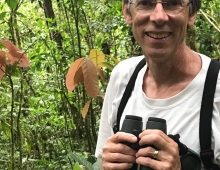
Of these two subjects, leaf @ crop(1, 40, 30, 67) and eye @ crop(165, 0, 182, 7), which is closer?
eye @ crop(165, 0, 182, 7)

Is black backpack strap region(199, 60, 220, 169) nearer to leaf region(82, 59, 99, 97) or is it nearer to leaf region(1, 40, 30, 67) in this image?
leaf region(82, 59, 99, 97)

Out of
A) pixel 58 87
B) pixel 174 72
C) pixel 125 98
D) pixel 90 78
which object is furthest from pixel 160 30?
pixel 58 87

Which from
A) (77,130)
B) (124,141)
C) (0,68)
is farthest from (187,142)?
(77,130)

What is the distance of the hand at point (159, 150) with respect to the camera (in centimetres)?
98

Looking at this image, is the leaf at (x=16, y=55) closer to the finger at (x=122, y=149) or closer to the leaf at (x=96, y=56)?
the leaf at (x=96, y=56)

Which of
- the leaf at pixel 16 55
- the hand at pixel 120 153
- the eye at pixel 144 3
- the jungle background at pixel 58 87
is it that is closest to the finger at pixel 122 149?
the hand at pixel 120 153

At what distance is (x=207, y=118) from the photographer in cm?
110

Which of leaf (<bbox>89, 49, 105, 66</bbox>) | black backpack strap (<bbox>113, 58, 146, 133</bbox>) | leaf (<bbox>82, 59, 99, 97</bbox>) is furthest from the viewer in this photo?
leaf (<bbox>89, 49, 105, 66</bbox>)

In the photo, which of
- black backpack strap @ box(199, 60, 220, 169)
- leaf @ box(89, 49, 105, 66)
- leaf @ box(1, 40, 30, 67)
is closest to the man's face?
black backpack strap @ box(199, 60, 220, 169)

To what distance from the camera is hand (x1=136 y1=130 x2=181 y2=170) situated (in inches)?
38.5

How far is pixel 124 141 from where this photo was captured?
1.07 meters

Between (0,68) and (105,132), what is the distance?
63 cm

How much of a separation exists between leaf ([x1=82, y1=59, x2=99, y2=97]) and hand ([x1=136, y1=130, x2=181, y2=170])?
37.7 inches

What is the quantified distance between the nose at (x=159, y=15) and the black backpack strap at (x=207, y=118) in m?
0.23
